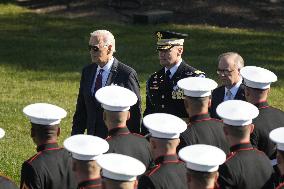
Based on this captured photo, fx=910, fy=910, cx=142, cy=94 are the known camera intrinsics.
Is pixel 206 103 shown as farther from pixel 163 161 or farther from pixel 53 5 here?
pixel 53 5

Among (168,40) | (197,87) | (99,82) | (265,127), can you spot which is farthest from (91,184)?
(168,40)

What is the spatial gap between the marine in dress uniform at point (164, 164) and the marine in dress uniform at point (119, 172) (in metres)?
0.51

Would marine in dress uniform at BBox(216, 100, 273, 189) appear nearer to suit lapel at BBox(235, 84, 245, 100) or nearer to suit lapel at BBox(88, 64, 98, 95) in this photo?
suit lapel at BBox(235, 84, 245, 100)

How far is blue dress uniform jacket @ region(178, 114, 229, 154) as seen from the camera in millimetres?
8344

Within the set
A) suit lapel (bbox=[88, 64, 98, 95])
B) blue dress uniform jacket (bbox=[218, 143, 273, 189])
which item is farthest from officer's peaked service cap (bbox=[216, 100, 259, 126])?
suit lapel (bbox=[88, 64, 98, 95])

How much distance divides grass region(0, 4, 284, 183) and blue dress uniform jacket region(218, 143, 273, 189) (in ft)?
19.4

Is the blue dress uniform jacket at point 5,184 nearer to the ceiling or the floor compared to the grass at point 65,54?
nearer to the ceiling

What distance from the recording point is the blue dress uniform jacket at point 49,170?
25.0ft

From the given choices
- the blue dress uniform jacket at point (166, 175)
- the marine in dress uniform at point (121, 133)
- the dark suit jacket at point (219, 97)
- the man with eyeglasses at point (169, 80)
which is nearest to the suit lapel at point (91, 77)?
the man with eyeglasses at point (169, 80)

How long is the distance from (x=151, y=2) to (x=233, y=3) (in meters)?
2.50

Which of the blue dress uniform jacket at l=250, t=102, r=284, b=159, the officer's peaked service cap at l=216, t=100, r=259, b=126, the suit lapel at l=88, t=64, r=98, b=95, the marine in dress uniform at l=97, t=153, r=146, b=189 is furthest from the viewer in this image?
the suit lapel at l=88, t=64, r=98, b=95

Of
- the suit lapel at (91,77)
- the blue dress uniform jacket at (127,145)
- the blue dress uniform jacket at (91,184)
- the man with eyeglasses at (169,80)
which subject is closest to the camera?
the blue dress uniform jacket at (91,184)

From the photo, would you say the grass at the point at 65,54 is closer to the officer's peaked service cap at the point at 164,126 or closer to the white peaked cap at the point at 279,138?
the officer's peaked service cap at the point at 164,126

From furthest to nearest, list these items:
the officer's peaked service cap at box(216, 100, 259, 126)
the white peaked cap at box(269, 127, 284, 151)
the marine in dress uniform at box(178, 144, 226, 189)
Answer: the officer's peaked service cap at box(216, 100, 259, 126)
the white peaked cap at box(269, 127, 284, 151)
the marine in dress uniform at box(178, 144, 226, 189)
